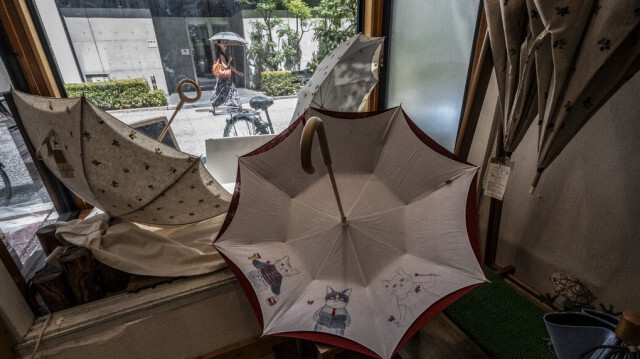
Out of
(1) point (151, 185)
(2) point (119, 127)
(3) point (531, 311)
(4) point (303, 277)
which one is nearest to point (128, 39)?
(2) point (119, 127)

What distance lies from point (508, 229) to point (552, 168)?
1.21ft

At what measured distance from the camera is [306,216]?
1051 millimetres

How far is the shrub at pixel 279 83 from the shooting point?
2223 millimetres

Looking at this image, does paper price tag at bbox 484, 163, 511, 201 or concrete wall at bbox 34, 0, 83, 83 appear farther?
concrete wall at bbox 34, 0, 83, 83

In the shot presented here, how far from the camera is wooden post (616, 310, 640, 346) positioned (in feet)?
1.99

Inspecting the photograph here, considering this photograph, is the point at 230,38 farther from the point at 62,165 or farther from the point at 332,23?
the point at 62,165

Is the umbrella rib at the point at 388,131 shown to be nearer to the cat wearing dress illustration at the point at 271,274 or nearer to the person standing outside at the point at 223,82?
the cat wearing dress illustration at the point at 271,274

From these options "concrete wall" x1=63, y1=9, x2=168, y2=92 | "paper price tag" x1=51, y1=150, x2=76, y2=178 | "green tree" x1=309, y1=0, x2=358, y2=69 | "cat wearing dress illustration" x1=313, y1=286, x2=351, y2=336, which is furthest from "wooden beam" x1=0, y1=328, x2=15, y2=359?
"green tree" x1=309, y1=0, x2=358, y2=69

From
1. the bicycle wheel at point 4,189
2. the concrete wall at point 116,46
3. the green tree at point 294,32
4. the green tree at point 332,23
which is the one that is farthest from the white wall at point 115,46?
the green tree at point 332,23

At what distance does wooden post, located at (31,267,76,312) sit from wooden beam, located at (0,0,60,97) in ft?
3.43

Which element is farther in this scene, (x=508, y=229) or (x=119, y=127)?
(x=508, y=229)

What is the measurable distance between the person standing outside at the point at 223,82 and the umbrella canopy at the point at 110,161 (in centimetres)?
108

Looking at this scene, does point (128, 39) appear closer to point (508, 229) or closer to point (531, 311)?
point (508, 229)

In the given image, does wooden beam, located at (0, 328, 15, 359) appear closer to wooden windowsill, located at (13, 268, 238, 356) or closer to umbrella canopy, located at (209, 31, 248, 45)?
wooden windowsill, located at (13, 268, 238, 356)
